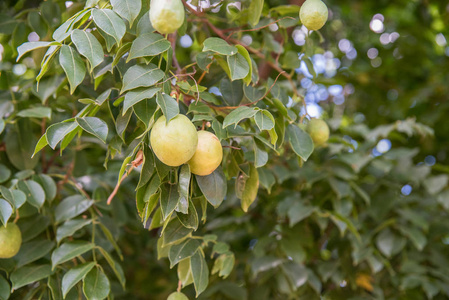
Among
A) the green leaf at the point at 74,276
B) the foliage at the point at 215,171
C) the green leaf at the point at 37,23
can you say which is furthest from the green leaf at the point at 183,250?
the green leaf at the point at 37,23

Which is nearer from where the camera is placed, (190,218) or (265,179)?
(190,218)

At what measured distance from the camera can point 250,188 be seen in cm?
143

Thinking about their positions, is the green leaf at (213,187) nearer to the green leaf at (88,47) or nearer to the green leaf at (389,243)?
the green leaf at (88,47)

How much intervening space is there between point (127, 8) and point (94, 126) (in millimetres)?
305

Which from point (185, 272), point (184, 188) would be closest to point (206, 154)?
point (184, 188)

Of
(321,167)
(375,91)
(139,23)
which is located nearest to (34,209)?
(139,23)

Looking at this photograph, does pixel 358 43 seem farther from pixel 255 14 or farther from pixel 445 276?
pixel 255 14

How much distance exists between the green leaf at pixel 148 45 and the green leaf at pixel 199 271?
610 millimetres

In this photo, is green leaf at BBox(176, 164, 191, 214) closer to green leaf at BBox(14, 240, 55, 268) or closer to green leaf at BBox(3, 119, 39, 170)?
green leaf at BBox(14, 240, 55, 268)

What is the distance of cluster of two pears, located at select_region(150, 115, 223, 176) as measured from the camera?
1067 millimetres

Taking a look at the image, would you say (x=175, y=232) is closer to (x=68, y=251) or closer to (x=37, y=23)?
(x=68, y=251)

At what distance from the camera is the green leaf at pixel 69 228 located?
1540mm

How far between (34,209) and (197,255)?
59 centimetres

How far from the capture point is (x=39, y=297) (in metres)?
1.58
